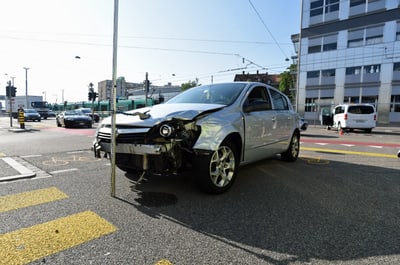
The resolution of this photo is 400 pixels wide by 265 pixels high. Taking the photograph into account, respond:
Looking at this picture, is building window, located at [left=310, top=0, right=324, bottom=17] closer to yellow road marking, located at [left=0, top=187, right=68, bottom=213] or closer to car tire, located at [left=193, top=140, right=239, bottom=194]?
car tire, located at [left=193, top=140, right=239, bottom=194]

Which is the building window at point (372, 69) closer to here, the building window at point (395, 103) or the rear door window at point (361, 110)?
the building window at point (395, 103)

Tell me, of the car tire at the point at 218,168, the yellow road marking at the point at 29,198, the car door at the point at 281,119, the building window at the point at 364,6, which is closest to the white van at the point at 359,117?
the car door at the point at 281,119

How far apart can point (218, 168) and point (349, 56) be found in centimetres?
3219

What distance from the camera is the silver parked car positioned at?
11.0 ft

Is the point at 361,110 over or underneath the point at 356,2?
underneath

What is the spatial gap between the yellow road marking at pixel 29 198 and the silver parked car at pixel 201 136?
31.8 inches

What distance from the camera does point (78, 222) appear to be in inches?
114

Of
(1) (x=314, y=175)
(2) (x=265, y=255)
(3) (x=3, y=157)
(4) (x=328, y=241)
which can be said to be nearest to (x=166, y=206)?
(2) (x=265, y=255)

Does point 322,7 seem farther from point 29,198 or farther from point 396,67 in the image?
point 29,198

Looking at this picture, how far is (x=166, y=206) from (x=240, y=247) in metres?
1.25

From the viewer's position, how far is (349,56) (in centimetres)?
2956

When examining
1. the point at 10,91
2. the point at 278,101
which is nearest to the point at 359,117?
the point at 278,101

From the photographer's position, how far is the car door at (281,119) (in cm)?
539

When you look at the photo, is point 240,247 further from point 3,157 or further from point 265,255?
point 3,157
